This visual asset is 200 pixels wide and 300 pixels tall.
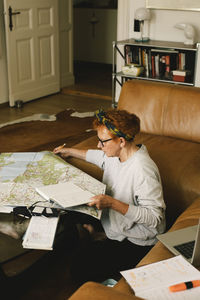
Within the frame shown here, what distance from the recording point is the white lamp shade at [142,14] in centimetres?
450

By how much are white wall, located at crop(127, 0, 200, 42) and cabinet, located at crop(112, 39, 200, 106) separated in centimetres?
12

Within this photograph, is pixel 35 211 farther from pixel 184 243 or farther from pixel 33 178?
pixel 184 243

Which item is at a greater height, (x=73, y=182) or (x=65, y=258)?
(x=73, y=182)

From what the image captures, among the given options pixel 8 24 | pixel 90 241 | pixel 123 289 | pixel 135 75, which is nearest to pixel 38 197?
pixel 90 241

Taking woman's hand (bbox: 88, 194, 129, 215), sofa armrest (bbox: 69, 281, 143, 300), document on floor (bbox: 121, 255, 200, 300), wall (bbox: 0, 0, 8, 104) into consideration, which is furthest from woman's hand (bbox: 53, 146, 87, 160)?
wall (bbox: 0, 0, 8, 104)

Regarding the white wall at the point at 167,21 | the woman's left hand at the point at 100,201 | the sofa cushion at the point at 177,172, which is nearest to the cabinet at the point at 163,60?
the white wall at the point at 167,21

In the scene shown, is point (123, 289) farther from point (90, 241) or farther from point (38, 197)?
point (90, 241)

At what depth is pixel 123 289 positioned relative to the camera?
51.2 inches

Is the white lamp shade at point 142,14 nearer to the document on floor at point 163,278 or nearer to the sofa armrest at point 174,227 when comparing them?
the sofa armrest at point 174,227

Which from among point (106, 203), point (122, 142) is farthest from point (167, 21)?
point (106, 203)

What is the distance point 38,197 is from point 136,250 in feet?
1.72

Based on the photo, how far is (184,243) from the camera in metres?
1.52

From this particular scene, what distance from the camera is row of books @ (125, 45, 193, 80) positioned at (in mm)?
4505

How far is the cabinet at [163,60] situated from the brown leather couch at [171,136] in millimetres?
1562
